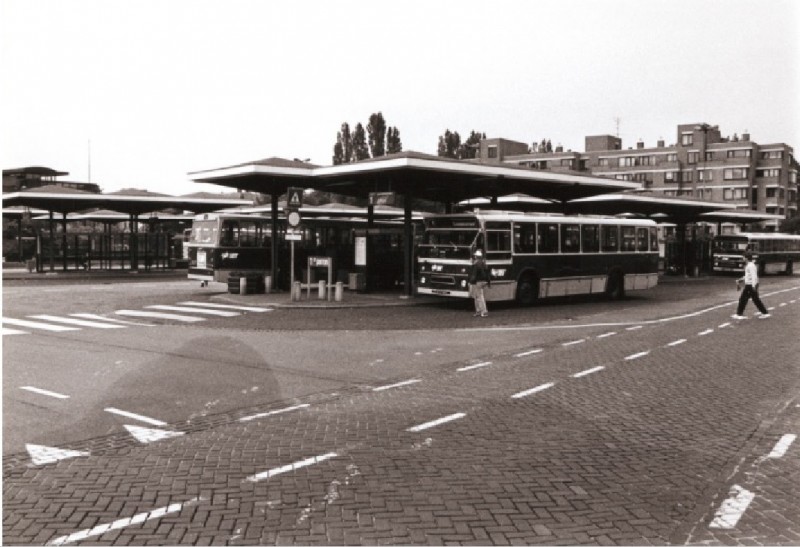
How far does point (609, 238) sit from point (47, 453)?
2206 cm

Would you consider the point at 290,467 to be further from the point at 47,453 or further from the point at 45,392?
the point at 45,392

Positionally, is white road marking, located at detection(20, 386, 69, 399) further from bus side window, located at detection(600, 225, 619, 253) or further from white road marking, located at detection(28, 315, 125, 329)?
bus side window, located at detection(600, 225, 619, 253)

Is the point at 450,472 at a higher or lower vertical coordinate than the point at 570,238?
lower

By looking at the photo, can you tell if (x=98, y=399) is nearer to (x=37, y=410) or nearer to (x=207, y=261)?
(x=37, y=410)

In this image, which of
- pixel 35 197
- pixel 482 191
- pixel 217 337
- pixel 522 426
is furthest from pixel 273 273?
pixel 522 426

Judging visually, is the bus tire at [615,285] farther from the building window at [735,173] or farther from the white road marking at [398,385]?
the building window at [735,173]

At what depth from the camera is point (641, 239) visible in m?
27.7

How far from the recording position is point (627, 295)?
29828mm

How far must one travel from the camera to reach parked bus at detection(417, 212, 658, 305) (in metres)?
22.1

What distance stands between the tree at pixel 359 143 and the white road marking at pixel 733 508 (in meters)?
72.3

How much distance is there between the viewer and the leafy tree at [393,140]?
7638cm

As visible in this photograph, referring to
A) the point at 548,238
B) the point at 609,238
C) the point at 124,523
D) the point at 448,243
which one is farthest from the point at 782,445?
the point at 609,238

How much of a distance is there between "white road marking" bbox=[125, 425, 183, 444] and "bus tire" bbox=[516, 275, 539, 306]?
16.5 metres

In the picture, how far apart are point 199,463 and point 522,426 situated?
341 centimetres
